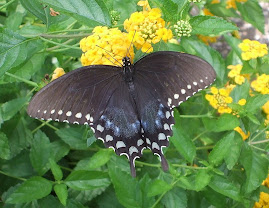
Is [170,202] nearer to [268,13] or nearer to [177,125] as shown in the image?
[177,125]

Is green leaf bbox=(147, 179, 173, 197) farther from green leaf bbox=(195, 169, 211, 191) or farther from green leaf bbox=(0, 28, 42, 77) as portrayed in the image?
green leaf bbox=(0, 28, 42, 77)

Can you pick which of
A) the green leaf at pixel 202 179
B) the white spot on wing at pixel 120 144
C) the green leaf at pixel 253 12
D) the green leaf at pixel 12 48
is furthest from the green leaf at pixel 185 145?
the green leaf at pixel 253 12

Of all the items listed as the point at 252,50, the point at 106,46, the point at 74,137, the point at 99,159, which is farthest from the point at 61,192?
the point at 252,50

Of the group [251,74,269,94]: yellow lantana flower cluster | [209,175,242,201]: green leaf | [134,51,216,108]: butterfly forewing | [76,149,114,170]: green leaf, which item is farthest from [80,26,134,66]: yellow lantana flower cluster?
[251,74,269,94]: yellow lantana flower cluster

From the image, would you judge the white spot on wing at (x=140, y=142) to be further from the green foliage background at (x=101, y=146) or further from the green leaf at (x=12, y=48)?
the green leaf at (x=12, y=48)

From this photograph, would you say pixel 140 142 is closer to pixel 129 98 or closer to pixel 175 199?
pixel 129 98

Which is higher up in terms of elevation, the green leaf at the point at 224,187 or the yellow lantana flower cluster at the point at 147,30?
the yellow lantana flower cluster at the point at 147,30

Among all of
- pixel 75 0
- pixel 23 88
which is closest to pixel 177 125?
pixel 75 0
